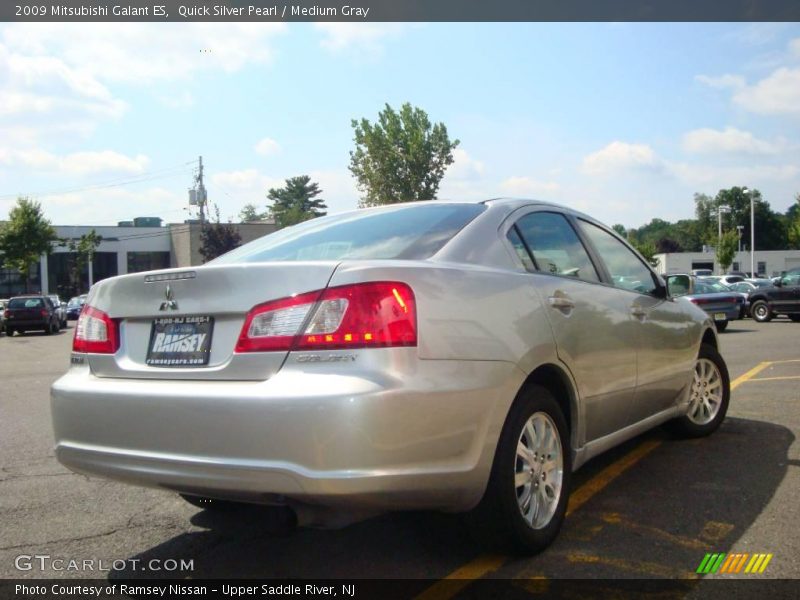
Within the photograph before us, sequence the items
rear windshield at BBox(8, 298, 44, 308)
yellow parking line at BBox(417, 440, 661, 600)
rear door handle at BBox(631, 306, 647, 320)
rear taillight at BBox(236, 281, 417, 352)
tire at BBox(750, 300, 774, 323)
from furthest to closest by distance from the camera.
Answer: rear windshield at BBox(8, 298, 44, 308) < tire at BBox(750, 300, 774, 323) < rear door handle at BBox(631, 306, 647, 320) < yellow parking line at BBox(417, 440, 661, 600) < rear taillight at BBox(236, 281, 417, 352)

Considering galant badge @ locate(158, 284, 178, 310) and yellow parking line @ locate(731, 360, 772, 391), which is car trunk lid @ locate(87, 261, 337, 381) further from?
yellow parking line @ locate(731, 360, 772, 391)

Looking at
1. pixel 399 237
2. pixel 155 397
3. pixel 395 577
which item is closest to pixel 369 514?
pixel 395 577

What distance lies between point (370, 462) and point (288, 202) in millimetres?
128625

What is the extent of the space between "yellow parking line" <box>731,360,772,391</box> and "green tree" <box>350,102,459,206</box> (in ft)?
184

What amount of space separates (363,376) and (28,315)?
1183 inches

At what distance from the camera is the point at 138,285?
3346mm

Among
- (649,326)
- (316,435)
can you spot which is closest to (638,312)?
(649,326)

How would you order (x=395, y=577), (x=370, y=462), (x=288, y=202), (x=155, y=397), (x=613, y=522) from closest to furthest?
(x=370, y=462) → (x=155, y=397) → (x=395, y=577) → (x=613, y=522) → (x=288, y=202)

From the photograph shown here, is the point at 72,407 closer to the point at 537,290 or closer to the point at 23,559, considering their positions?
the point at 23,559

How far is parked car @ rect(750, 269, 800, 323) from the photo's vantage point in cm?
2264

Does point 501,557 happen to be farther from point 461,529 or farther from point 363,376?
point 363,376

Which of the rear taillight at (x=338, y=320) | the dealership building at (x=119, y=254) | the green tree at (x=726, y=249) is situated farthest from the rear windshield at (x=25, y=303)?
the green tree at (x=726, y=249)

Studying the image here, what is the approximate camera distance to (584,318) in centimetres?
393

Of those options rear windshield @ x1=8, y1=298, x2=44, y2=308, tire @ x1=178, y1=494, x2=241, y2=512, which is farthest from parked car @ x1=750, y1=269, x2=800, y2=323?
rear windshield @ x1=8, y1=298, x2=44, y2=308
